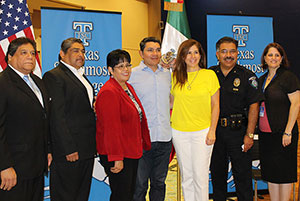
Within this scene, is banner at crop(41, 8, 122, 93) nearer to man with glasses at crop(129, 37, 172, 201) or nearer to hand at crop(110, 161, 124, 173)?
man with glasses at crop(129, 37, 172, 201)

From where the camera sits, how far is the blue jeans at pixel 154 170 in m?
2.70

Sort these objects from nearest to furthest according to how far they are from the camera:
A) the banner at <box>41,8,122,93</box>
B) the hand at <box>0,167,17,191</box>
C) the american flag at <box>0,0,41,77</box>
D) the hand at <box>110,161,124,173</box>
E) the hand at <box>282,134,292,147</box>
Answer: the hand at <box>0,167,17,191</box>, the hand at <box>110,161,124,173</box>, the hand at <box>282,134,292,147</box>, the american flag at <box>0,0,41,77</box>, the banner at <box>41,8,122,93</box>

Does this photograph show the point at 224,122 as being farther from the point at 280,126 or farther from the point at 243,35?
the point at 243,35

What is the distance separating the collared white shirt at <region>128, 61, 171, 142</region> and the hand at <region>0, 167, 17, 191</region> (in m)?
1.23

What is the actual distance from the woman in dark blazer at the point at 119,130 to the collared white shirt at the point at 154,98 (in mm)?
254

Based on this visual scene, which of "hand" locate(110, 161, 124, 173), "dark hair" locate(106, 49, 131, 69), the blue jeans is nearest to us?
"hand" locate(110, 161, 124, 173)

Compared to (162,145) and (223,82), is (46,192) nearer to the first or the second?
(162,145)

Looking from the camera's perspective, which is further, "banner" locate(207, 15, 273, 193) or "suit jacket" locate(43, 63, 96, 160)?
"banner" locate(207, 15, 273, 193)

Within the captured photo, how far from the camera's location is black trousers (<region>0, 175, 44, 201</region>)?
190 centimetres

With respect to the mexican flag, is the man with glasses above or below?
below

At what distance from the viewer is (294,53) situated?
27.7 feet

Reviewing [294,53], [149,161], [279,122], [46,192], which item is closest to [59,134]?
[149,161]

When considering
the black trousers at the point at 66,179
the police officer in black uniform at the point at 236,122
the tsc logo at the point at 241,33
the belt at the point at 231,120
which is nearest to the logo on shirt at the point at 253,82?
the police officer in black uniform at the point at 236,122

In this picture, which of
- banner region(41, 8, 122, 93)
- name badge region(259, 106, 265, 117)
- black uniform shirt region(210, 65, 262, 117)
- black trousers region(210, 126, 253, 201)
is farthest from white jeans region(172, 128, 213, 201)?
banner region(41, 8, 122, 93)
